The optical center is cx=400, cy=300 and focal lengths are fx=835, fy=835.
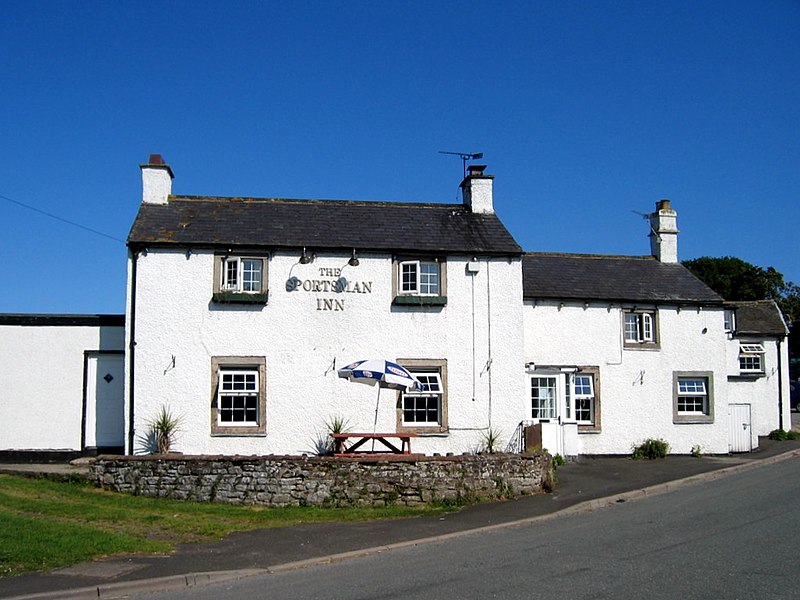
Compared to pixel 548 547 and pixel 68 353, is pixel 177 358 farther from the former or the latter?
pixel 548 547

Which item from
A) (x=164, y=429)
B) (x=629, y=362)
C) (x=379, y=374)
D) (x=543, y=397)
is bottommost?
(x=164, y=429)

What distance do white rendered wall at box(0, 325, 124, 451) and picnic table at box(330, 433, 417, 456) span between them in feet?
21.1

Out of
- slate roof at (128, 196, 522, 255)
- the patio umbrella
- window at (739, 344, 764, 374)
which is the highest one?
slate roof at (128, 196, 522, 255)

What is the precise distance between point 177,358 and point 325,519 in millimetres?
6327

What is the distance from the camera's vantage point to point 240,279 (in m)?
20.5

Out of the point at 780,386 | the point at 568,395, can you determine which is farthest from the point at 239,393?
the point at 780,386

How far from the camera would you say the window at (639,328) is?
24.7 m

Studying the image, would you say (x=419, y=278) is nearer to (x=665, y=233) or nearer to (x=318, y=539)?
(x=318, y=539)

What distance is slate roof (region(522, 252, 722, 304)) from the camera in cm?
2442

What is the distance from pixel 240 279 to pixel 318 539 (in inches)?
346

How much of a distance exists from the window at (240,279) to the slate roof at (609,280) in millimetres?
7846

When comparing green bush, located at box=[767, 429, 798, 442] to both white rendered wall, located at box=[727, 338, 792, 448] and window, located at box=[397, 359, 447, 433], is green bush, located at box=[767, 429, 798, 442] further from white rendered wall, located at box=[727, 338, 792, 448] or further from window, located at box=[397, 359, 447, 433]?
window, located at box=[397, 359, 447, 433]

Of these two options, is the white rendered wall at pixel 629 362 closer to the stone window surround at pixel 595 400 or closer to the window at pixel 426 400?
the stone window surround at pixel 595 400

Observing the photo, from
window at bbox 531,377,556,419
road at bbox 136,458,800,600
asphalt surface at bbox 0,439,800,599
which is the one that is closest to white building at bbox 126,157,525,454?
window at bbox 531,377,556,419
